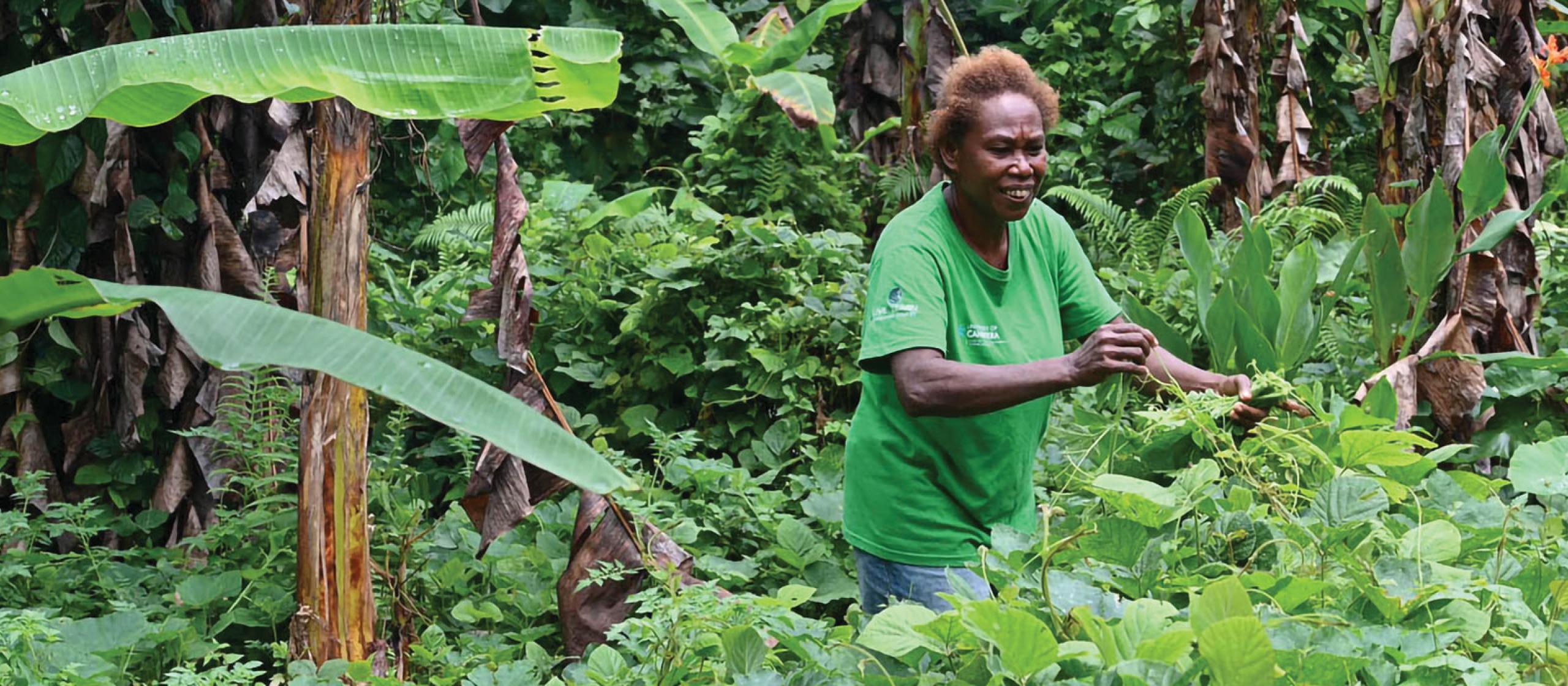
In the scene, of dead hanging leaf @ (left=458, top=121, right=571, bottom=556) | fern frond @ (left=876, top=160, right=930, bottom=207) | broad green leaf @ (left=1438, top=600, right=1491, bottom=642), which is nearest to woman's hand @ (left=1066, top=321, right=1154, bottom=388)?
broad green leaf @ (left=1438, top=600, right=1491, bottom=642)

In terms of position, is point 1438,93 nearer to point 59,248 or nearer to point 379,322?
point 379,322

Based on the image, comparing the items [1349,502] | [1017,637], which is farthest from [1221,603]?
[1349,502]

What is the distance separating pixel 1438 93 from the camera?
4.35m

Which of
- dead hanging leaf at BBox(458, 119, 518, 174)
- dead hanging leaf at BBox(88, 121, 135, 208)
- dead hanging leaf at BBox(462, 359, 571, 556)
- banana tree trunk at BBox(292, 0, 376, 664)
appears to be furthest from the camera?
dead hanging leaf at BBox(88, 121, 135, 208)

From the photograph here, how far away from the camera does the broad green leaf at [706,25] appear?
216 inches

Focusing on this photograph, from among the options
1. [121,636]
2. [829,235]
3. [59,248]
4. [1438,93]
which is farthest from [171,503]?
[1438,93]

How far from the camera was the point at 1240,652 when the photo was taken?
131 cm

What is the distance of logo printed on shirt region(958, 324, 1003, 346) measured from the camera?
2.62m

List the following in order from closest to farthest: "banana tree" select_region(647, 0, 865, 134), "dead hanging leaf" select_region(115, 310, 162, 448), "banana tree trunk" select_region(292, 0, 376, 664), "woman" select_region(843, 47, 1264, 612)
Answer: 1. "woman" select_region(843, 47, 1264, 612)
2. "banana tree trunk" select_region(292, 0, 376, 664)
3. "dead hanging leaf" select_region(115, 310, 162, 448)
4. "banana tree" select_region(647, 0, 865, 134)

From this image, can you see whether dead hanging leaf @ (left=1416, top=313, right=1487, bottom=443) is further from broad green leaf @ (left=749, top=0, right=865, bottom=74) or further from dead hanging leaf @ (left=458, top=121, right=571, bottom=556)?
dead hanging leaf @ (left=458, top=121, right=571, bottom=556)

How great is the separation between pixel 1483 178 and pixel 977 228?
6.11 feet

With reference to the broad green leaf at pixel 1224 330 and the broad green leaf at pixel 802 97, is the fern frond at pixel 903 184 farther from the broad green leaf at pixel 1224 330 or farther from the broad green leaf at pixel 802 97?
the broad green leaf at pixel 1224 330

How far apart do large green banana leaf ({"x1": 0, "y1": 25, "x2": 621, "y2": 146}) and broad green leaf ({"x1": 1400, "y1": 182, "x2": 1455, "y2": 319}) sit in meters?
2.57

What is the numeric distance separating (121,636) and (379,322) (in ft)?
7.33
